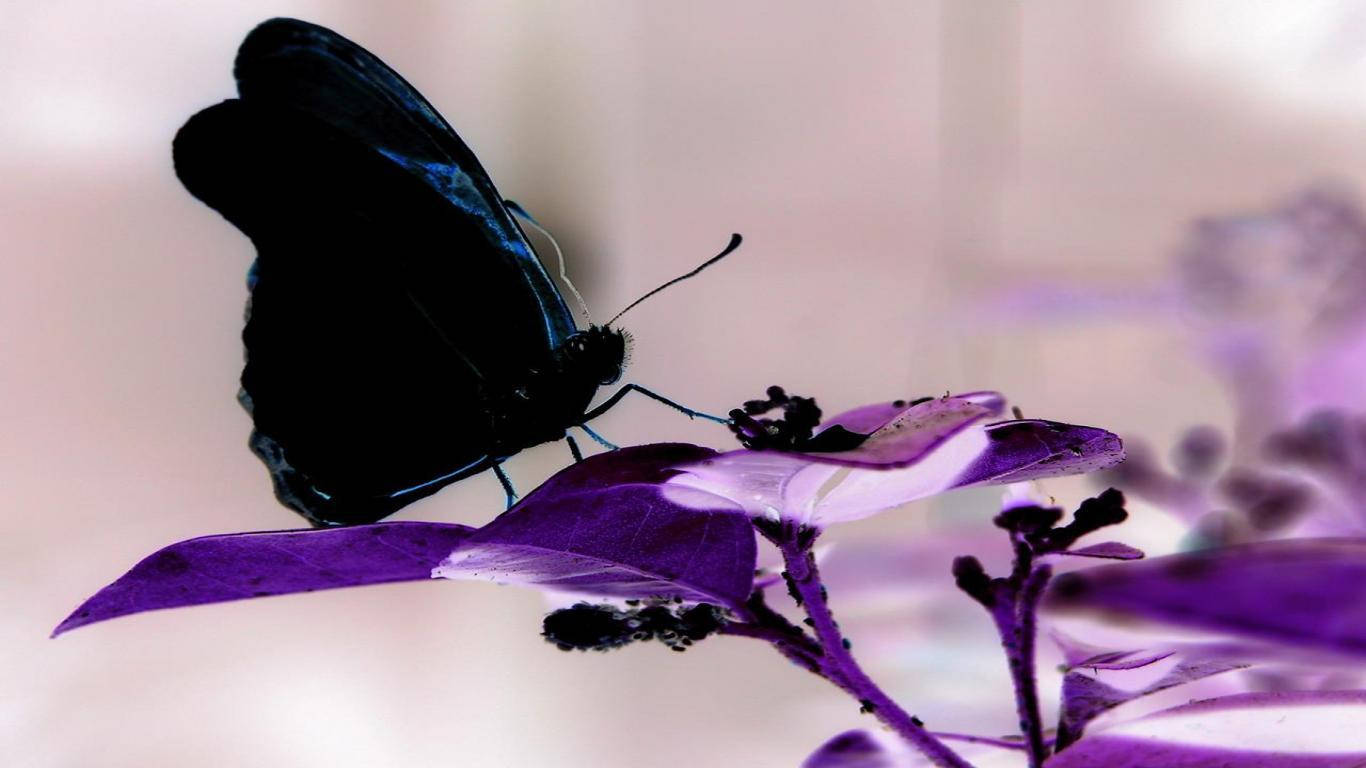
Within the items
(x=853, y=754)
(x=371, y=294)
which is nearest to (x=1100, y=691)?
(x=853, y=754)

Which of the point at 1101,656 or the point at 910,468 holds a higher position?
the point at 910,468

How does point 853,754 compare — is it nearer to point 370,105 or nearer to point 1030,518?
point 1030,518

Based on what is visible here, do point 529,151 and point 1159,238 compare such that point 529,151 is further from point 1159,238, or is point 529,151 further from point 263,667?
point 1159,238

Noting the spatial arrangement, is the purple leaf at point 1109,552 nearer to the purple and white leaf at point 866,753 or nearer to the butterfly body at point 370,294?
the purple and white leaf at point 866,753

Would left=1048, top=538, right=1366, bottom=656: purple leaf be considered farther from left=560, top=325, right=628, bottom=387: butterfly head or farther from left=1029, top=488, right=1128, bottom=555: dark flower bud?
left=560, top=325, right=628, bottom=387: butterfly head

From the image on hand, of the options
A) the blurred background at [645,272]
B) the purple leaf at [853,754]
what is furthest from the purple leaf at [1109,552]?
the blurred background at [645,272]

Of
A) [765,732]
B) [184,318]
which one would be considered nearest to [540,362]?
[765,732]
